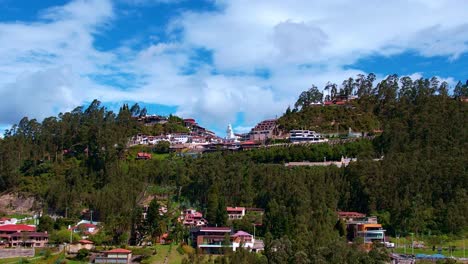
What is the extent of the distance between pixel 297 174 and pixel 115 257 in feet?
74.0

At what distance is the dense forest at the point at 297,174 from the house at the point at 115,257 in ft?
14.3

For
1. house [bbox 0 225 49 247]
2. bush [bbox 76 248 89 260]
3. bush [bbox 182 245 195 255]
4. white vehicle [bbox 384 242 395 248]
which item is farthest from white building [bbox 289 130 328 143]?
bush [bbox 76 248 89 260]

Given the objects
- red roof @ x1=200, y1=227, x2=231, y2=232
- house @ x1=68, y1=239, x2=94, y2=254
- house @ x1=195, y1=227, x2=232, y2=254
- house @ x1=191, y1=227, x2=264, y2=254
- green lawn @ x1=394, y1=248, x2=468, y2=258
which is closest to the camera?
green lawn @ x1=394, y1=248, x2=468, y2=258

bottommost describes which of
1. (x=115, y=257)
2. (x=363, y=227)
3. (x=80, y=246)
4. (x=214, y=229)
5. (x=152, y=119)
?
(x=115, y=257)

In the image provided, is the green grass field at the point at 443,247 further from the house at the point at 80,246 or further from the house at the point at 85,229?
the house at the point at 85,229

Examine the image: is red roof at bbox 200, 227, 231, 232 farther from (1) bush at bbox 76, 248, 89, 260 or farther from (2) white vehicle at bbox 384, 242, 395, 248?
(2) white vehicle at bbox 384, 242, 395, 248

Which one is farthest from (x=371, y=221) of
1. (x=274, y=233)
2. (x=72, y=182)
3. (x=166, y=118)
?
(x=166, y=118)

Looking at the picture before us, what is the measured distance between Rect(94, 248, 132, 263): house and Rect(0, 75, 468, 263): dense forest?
4349mm

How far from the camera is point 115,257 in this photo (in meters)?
42.5

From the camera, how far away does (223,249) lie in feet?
148

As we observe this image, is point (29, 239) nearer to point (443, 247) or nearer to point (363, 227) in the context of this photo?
point (363, 227)

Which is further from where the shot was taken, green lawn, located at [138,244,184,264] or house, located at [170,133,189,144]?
house, located at [170,133,189,144]

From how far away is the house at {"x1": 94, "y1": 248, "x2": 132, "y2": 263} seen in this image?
42281 mm

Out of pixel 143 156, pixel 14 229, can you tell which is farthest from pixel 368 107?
pixel 14 229
